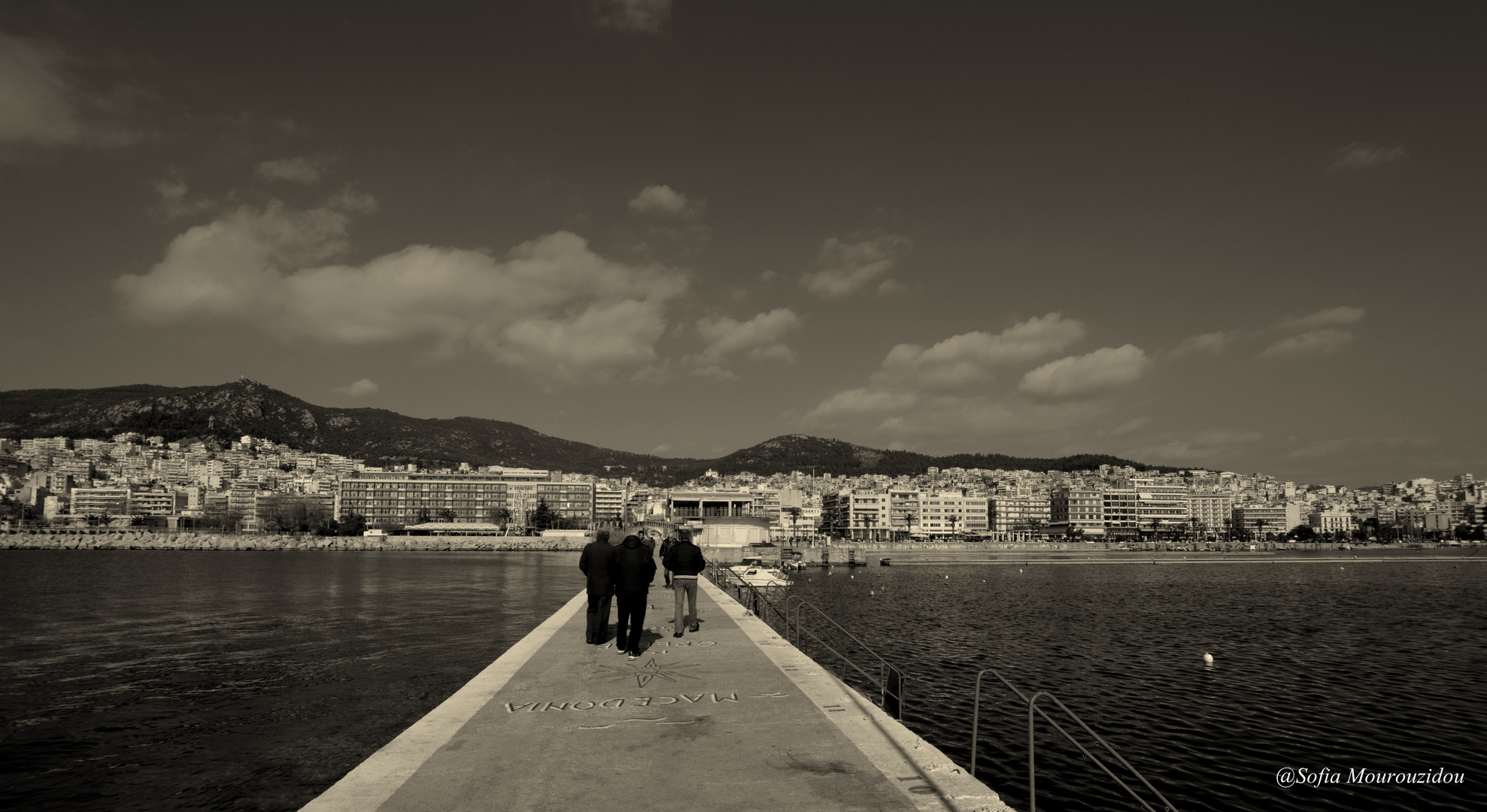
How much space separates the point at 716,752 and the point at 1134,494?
635ft

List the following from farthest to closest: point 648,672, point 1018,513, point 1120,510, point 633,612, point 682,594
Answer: point 1018,513
point 1120,510
point 682,594
point 633,612
point 648,672

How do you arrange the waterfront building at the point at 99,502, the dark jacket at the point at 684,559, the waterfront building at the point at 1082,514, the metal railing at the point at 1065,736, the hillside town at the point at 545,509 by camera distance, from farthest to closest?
1. the waterfront building at the point at 99,502
2. the waterfront building at the point at 1082,514
3. the hillside town at the point at 545,509
4. the dark jacket at the point at 684,559
5. the metal railing at the point at 1065,736

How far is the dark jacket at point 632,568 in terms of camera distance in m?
11.4

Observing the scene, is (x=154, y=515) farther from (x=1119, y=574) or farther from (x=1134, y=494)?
(x=1134, y=494)

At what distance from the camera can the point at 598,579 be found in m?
12.1

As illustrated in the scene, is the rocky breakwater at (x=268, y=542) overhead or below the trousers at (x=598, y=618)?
below

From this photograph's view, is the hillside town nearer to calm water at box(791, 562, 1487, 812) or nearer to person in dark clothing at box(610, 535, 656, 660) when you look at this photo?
calm water at box(791, 562, 1487, 812)

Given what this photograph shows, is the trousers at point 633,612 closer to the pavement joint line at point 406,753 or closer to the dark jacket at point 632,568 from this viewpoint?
the dark jacket at point 632,568

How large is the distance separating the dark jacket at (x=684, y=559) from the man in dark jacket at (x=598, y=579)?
3.70 feet

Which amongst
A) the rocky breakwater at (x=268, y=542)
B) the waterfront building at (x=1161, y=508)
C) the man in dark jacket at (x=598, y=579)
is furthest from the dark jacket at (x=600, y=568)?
the waterfront building at (x=1161, y=508)

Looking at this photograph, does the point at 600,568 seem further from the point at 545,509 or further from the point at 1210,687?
the point at 545,509

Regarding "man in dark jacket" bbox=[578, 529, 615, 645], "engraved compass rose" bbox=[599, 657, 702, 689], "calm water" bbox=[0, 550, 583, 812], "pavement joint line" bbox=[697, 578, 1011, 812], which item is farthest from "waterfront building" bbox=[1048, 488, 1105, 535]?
"pavement joint line" bbox=[697, 578, 1011, 812]

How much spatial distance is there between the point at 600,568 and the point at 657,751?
5841 mm

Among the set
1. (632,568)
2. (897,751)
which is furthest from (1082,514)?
(897,751)
